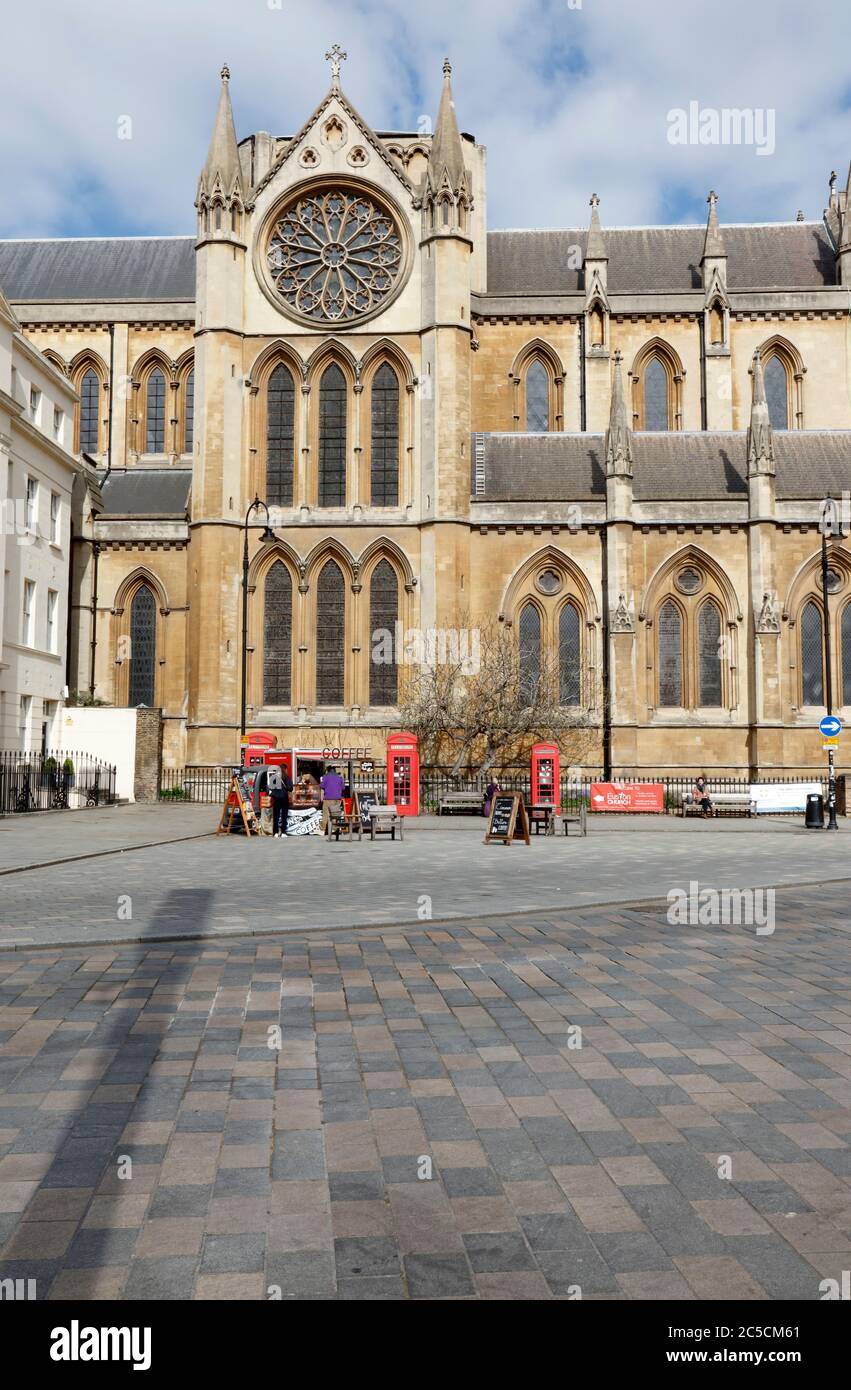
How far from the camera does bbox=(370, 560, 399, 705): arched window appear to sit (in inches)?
1388

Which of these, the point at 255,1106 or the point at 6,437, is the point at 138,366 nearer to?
the point at 6,437

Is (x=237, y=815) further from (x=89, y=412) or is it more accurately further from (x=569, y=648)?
(x=89, y=412)

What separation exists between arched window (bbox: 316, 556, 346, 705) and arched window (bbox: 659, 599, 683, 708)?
33.9 ft

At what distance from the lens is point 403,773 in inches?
1154

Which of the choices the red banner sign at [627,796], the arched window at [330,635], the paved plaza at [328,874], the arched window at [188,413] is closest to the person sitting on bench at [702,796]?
the red banner sign at [627,796]

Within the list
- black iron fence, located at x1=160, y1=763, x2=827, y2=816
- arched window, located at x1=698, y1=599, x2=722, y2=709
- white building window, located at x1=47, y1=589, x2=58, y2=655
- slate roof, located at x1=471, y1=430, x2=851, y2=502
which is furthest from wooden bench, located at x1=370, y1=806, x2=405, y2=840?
arched window, located at x1=698, y1=599, x2=722, y2=709

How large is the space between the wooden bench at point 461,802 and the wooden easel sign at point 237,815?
8245 mm

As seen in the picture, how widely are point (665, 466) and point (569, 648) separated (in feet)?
23.1

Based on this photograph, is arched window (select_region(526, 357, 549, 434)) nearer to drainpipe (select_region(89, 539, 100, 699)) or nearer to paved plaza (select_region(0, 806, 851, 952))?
drainpipe (select_region(89, 539, 100, 699))

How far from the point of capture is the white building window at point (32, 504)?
3088 cm

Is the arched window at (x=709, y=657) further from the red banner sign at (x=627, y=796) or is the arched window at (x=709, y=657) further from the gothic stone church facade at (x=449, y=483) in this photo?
the red banner sign at (x=627, y=796)

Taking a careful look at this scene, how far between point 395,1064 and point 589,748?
2884cm
